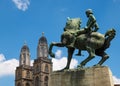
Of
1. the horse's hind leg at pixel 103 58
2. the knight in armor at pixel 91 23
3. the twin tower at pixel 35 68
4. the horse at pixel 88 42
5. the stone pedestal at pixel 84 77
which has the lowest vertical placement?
the stone pedestal at pixel 84 77

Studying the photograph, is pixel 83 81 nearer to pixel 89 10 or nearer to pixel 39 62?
pixel 89 10

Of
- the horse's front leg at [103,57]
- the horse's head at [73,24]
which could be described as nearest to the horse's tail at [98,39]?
the horse's front leg at [103,57]

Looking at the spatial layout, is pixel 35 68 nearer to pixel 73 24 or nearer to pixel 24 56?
pixel 24 56

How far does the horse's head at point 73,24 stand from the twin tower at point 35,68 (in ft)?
358

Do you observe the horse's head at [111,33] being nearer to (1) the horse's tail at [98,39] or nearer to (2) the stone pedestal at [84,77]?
(1) the horse's tail at [98,39]

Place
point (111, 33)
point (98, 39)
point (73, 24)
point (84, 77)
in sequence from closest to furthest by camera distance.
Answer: point (84, 77) → point (111, 33) → point (98, 39) → point (73, 24)

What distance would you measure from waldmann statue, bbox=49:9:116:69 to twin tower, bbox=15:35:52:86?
109 m

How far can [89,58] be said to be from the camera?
657 inches

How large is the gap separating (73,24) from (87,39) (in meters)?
1.05

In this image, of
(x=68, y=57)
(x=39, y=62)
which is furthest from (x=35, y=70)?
(x=68, y=57)

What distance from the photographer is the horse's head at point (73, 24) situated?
17.1 m

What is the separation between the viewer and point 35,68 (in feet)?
427

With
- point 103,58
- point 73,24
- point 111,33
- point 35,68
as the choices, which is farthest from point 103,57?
point 35,68

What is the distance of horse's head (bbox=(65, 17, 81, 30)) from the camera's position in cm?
1711
